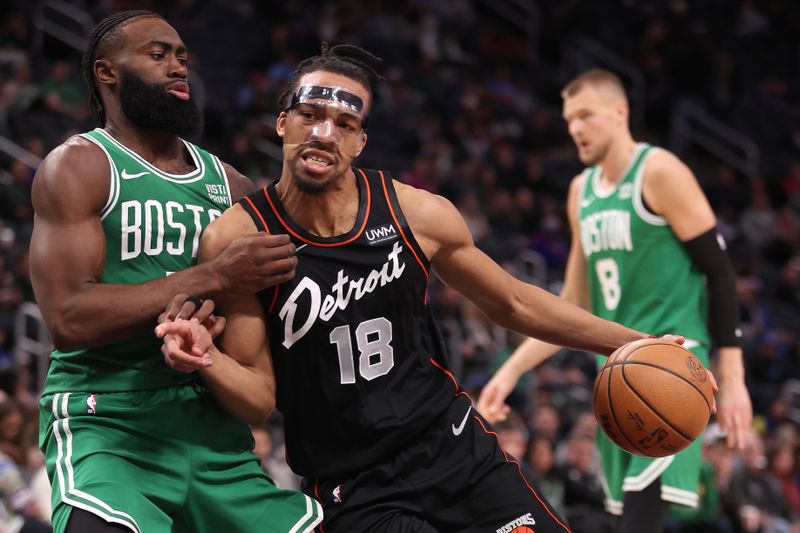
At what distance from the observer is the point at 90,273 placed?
3.46 metres

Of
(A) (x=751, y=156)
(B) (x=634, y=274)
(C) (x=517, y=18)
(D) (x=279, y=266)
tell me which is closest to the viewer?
(D) (x=279, y=266)

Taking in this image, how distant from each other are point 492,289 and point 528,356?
1312 mm

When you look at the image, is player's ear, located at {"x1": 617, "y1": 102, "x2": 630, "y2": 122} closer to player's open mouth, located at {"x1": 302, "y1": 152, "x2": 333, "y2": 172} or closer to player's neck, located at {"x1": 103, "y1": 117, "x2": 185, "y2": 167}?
player's open mouth, located at {"x1": 302, "y1": 152, "x2": 333, "y2": 172}

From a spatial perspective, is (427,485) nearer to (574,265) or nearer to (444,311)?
(574,265)

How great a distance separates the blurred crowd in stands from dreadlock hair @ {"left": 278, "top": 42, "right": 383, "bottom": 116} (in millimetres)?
3863

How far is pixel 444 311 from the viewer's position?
11.0 metres

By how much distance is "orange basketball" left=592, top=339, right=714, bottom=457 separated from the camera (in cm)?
375

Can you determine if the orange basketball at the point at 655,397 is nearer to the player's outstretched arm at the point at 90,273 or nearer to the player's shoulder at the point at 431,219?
the player's shoulder at the point at 431,219

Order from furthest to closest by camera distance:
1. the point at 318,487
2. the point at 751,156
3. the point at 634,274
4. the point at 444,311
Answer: the point at 751,156, the point at 444,311, the point at 634,274, the point at 318,487

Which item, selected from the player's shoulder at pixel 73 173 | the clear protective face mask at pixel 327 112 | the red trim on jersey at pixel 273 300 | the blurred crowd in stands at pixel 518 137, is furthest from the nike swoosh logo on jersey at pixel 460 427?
the blurred crowd in stands at pixel 518 137

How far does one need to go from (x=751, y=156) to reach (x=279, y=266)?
47.3ft

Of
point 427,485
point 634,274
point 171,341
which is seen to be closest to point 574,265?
point 634,274

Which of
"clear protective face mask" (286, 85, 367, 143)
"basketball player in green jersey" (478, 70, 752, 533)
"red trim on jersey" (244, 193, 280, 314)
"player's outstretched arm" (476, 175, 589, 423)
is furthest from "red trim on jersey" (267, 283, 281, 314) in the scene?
"basketball player in green jersey" (478, 70, 752, 533)

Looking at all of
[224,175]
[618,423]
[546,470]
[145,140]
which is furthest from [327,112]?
[546,470]
